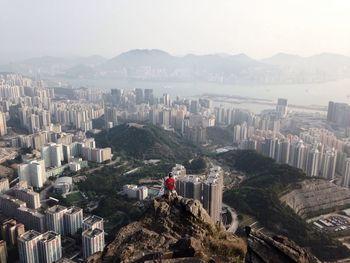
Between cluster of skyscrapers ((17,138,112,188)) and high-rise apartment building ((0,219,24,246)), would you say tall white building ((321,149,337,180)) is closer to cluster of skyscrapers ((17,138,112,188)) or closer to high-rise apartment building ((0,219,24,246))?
cluster of skyscrapers ((17,138,112,188))

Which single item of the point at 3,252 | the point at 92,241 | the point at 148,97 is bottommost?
the point at 3,252

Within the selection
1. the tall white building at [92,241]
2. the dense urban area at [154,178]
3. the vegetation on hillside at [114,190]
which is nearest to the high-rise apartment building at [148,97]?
the dense urban area at [154,178]

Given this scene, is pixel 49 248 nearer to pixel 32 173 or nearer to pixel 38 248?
pixel 38 248

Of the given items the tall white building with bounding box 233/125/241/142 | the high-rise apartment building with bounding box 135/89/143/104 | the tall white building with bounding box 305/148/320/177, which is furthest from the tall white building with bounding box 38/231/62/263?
the high-rise apartment building with bounding box 135/89/143/104

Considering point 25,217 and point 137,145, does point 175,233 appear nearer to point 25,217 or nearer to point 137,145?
point 25,217

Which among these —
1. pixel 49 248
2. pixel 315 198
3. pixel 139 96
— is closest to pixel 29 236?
pixel 49 248
